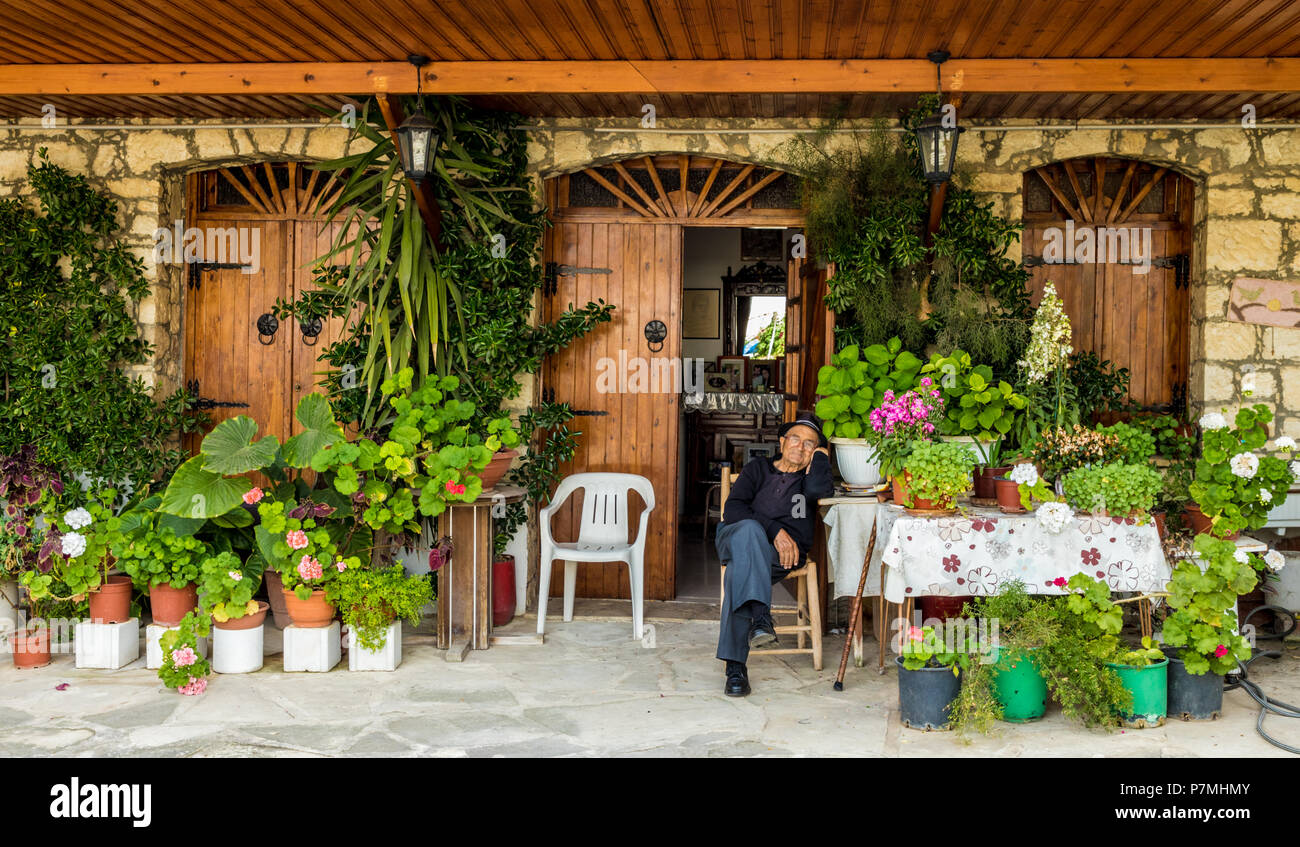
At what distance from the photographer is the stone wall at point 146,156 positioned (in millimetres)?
5609

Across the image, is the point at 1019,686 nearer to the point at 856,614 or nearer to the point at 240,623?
the point at 856,614

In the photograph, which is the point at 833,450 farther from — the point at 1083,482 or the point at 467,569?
the point at 467,569

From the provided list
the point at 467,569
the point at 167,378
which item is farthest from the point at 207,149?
the point at 467,569

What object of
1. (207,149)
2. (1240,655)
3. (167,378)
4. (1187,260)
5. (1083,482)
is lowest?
(1240,655)

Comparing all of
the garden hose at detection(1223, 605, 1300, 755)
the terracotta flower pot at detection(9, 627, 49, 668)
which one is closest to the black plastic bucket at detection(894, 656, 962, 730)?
the garden hose at detection(1223, 605, 1300, 755)

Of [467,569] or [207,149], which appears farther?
[207,149]

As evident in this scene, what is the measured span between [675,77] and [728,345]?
5034 millimetres

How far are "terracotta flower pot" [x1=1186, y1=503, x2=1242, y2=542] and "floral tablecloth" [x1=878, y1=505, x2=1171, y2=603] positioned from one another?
424 mm

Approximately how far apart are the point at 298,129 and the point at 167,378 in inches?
62.1

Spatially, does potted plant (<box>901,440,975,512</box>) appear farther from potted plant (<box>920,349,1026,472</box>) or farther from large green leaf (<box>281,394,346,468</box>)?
large green leaf (<box>281,394,346,468</box>)

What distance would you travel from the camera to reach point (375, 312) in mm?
4973

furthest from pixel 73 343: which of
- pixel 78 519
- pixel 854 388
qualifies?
pixel 854 388

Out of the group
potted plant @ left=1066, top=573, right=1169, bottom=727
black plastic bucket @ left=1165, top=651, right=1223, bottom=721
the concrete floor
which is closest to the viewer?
the concrete floor

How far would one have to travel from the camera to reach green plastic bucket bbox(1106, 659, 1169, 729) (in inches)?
142
